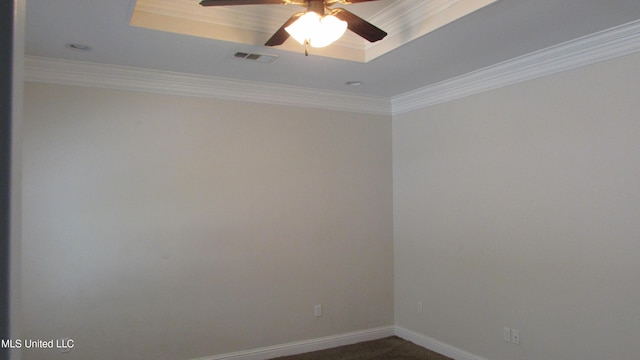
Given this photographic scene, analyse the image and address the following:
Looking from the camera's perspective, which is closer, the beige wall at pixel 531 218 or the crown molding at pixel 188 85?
the beige wall at pixel 531 218

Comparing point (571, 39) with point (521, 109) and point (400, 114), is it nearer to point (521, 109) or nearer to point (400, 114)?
point (521, 109)

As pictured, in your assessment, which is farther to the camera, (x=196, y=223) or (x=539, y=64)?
(x=196, y=223)

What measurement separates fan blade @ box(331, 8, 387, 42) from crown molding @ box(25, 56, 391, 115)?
1799 mm

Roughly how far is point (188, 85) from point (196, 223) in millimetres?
1232

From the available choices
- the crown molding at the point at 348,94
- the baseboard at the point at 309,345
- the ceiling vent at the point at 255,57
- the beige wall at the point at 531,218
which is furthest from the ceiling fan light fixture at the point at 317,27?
the baseboard at the point at 309,345

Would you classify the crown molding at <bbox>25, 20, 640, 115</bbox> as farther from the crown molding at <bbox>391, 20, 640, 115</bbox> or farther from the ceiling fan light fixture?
the ceiling fan light fixture

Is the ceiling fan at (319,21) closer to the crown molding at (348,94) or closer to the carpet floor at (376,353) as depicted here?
the crown molding at (348,94)

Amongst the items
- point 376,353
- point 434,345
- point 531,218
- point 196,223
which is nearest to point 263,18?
point 196,223

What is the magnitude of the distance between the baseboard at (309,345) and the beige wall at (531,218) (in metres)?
0.34

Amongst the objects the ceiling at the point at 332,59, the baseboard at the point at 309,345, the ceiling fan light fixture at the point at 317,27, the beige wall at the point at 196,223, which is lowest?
the baseboard at the point at 309,345

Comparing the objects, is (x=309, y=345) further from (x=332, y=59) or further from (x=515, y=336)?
(x=332, y=59)

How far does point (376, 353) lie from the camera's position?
4.10 metres

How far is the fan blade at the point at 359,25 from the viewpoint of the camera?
2.21 m

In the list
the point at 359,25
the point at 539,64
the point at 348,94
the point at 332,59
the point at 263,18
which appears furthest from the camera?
the point at 348,94
